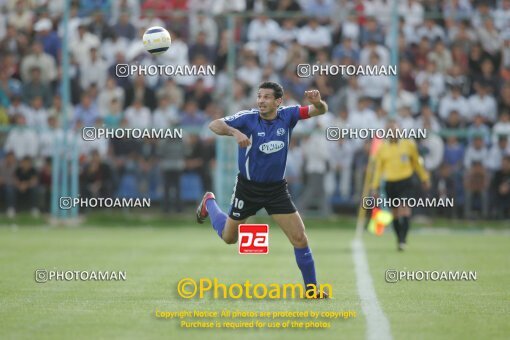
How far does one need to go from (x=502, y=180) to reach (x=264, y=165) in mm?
14104

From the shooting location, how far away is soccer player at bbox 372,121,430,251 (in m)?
18.4

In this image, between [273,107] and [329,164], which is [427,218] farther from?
[273,107]

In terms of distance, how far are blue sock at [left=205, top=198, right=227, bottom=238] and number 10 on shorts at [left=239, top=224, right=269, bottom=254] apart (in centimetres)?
84

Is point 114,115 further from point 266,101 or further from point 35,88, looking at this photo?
point 266,101

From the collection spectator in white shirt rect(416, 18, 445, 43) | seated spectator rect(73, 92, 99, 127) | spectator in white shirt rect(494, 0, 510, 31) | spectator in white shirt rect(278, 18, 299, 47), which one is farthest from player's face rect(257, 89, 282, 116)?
spectator in white shirt rect(494, 0, 510, 31)

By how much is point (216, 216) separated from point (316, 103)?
2.41m

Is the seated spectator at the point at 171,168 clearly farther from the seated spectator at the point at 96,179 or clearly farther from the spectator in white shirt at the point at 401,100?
the spectator in white shirt at the point at 401,100

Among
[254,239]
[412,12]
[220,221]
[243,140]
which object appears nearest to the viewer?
[243,140]

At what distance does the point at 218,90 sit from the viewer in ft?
81.1

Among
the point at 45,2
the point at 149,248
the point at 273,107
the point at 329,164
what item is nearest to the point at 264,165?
the point at 273,107

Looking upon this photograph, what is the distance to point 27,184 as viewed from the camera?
24.2 meters

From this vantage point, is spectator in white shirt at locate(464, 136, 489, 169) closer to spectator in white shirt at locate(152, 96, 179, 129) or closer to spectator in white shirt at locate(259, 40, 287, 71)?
spectator in white shirt at locate(259, 40, 287, 71)

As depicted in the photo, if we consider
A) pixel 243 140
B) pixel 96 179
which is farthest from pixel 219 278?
pixel 96 179

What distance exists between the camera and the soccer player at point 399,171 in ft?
60.3
